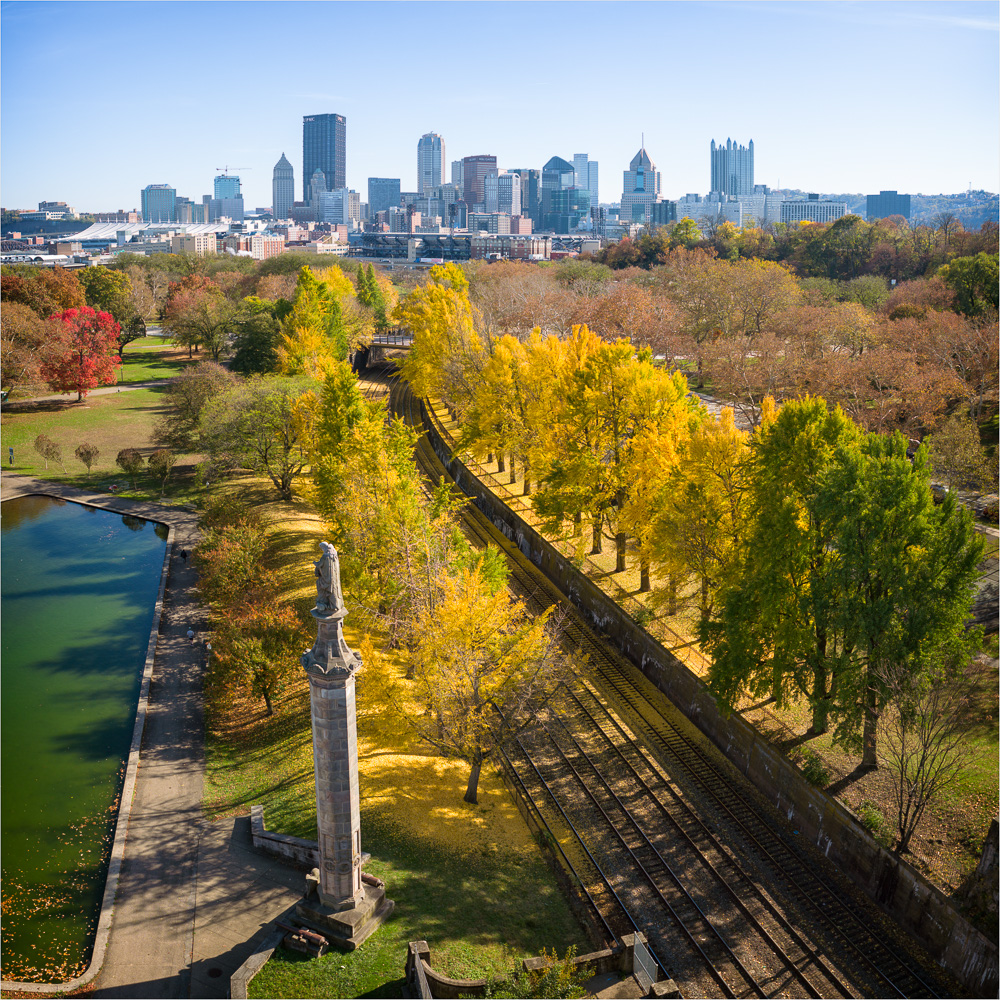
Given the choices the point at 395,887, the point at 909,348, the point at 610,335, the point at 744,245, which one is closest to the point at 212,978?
the point at 395,887

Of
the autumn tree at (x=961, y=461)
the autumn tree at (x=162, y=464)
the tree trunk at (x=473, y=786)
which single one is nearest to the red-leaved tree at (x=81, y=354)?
the autumn tree at (x=162, y=464)

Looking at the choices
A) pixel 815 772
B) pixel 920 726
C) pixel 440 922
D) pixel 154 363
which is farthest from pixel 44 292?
pixel 920 726

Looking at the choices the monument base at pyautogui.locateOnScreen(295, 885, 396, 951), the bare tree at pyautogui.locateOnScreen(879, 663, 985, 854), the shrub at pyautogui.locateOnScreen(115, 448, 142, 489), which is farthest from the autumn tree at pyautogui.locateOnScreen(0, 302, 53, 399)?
the bare tree at pyautogui.locateOnScreen(879, 663, 985, 854)

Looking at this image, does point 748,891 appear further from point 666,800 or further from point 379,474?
point 379,474

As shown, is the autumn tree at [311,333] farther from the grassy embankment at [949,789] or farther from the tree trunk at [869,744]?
the tree trunk at [869,744]

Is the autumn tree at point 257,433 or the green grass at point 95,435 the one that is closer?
the autumn tree at point 257,433
